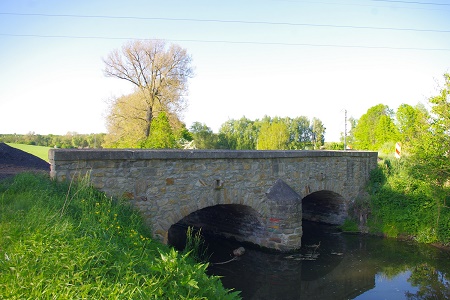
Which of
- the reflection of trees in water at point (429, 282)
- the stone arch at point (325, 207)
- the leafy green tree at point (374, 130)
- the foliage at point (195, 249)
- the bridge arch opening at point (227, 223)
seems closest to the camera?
the foliage at point (195, 249)

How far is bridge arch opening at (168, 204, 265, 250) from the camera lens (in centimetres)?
953

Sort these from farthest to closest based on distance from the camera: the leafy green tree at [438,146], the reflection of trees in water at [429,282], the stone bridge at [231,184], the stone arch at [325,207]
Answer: the stone arch at [325,207] < the leafy green tree at [438,146] < the reflection of trees in water at [429,282] < the stone bridge at [231,184]

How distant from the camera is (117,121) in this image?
25266 mm

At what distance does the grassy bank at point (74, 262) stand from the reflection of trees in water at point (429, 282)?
543 centimetres

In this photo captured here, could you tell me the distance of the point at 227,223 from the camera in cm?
1052

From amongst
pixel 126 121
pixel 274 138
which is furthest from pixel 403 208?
pixel 274 138

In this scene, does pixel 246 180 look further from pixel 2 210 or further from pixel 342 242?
pixel 2 210

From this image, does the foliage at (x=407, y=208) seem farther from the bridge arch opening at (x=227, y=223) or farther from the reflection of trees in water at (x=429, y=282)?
the bridge arch opening at (x=227, y=223)

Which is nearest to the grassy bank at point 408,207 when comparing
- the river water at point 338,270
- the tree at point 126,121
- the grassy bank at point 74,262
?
the river water at point 338,270

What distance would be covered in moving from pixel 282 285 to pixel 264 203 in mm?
2064

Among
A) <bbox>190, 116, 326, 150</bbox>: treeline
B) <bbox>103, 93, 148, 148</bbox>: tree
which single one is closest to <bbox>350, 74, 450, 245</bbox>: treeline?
<bbox>103, 93, 148, 148</bbox>: tree

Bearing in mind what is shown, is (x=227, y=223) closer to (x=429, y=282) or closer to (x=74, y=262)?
(x=429, y=282)

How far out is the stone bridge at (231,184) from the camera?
6.00 m

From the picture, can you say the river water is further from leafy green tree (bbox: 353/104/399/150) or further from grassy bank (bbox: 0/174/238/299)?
leafy green tree (bbox: 353/104/399/150)
